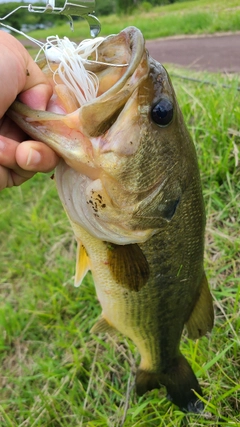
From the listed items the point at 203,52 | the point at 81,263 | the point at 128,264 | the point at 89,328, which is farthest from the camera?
the point at 203,52

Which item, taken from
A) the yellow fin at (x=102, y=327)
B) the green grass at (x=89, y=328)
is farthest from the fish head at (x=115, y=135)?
the green grass at (x=89, y=328)

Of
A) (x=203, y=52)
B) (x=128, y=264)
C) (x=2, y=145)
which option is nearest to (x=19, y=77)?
(x=2, y=145)

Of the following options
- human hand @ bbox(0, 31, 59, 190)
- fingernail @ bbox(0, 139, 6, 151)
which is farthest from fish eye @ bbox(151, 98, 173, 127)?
fingernail @ bbox(0, 139, 6, 151)

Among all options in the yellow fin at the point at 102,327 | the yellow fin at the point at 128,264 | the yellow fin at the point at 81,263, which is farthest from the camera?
the yellow fin at the point at 102,327

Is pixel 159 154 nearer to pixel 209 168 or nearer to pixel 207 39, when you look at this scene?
pixel 209 168

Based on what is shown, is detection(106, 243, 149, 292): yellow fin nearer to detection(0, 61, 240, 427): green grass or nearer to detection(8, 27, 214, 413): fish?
detection(8, 27, 214, 413): fish

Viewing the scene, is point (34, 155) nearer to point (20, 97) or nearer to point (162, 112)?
point (20, 97)

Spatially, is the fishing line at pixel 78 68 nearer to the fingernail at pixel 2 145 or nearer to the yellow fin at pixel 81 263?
the fingernail at pixel 2 145
